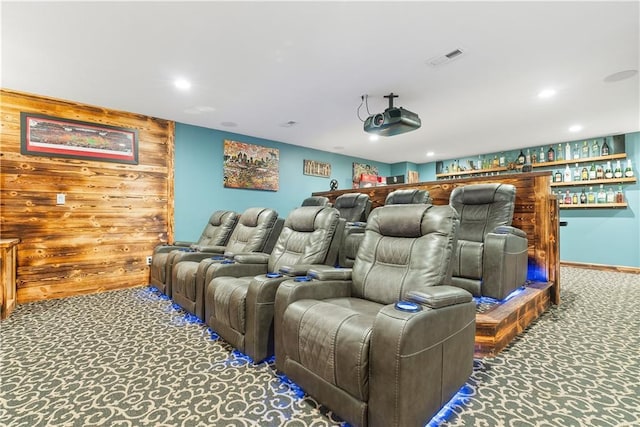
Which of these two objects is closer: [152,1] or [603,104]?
[152,1]

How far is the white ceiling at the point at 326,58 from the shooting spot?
2.28 m

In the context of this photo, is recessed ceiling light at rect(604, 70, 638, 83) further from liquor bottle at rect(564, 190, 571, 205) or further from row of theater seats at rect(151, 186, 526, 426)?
liquor bottle at rect(564, 190, 571, 205)

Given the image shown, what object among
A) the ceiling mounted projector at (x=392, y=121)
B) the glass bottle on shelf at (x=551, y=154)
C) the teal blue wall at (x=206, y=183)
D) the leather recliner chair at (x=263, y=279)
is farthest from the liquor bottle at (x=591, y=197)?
the leather recliner chair at (x=263, y=279)

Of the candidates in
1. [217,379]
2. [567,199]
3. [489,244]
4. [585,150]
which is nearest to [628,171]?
[585,150]

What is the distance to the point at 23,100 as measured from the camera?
370 centimetres

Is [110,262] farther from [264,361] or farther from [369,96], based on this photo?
[369,96]

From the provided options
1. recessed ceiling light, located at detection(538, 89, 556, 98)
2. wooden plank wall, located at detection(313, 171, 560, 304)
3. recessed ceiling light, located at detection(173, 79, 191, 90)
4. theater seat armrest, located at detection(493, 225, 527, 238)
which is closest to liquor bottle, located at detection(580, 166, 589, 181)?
recessed ceiling light, located at detection(538, 89, 556, 98)

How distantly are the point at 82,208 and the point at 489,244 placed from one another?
500 centimetres

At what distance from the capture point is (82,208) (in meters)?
4.03

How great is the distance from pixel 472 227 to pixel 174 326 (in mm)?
3282

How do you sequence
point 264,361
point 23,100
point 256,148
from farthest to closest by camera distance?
point 256,148 < point 23,100 < point 264,361

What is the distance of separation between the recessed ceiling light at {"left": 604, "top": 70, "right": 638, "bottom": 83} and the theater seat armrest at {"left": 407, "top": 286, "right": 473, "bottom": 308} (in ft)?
12.1

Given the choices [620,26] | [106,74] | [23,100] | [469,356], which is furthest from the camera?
[23,100]

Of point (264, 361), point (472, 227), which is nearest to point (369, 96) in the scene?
point (472, 227)
